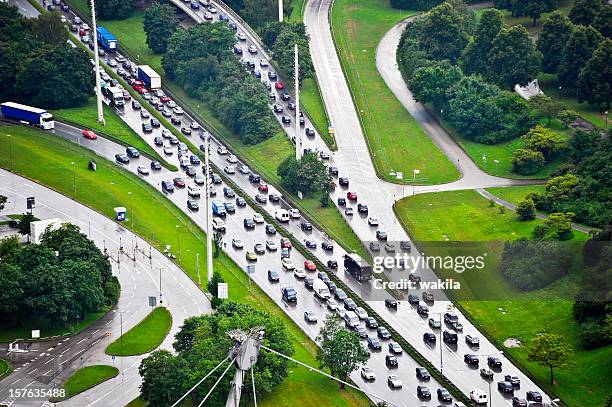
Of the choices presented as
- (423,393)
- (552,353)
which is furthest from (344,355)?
(552,353)

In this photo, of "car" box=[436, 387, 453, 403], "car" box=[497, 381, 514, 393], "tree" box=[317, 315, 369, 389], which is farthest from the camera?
"tree" box=[317, 315, 369, 389]

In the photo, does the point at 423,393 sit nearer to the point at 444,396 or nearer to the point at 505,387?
the point at 444,396

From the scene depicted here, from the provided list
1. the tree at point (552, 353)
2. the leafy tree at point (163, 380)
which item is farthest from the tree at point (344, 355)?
the tree at point (552, 353)

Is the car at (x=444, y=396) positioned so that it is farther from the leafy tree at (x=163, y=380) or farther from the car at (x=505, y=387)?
the leafy tree at (x=163, y=380)

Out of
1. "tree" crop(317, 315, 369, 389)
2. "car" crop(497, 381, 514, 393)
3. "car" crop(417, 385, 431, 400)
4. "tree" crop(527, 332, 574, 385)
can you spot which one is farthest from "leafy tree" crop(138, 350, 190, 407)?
"tree" crop(527, 332, 574, 385)

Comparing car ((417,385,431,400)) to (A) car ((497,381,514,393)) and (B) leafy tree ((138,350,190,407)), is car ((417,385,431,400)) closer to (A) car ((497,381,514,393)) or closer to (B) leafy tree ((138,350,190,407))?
(A) car ((497,381,514,393))

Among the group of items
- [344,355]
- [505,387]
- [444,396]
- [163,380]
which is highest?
[163,380]

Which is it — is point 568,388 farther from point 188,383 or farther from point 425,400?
point 188,383
